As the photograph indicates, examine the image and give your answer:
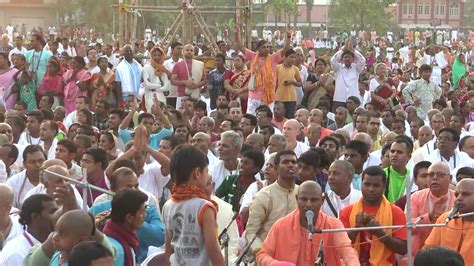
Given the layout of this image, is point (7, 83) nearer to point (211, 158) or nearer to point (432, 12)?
point (211, 158)

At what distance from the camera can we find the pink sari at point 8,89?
17.5 meters

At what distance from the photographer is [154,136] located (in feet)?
44.3

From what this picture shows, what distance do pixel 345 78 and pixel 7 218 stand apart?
35.2ft

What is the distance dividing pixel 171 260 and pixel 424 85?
12154 millimetres

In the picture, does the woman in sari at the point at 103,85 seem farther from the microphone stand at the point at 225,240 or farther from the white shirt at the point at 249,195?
the microphone stand at the point at 225,240

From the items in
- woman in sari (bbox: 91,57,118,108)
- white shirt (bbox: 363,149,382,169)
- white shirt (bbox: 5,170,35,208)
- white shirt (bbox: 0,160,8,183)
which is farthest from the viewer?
woman in sari (bbox: 91,57,118,108)

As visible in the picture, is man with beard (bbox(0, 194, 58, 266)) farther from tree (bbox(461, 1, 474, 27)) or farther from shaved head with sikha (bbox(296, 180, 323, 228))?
tree (bbox(461, 1, 474, 27))

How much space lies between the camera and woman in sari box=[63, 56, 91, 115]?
17.5 metres

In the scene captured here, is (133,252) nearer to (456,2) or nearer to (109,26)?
(109,26)

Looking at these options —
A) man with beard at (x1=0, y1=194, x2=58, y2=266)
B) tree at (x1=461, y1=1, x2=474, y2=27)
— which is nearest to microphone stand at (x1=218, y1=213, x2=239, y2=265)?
man with beard at (x1=0, y1=194, x2=58, y2=266)

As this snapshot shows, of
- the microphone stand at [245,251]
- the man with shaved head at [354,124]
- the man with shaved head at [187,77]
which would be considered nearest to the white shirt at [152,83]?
the man with shaved head at [187,77]

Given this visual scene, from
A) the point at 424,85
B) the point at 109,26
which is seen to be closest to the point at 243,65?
the point at 424,85

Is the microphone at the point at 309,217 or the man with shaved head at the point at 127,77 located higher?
the microphone at the point at 309,217

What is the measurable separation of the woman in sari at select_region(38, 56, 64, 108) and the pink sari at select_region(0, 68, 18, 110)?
0.43 metres
